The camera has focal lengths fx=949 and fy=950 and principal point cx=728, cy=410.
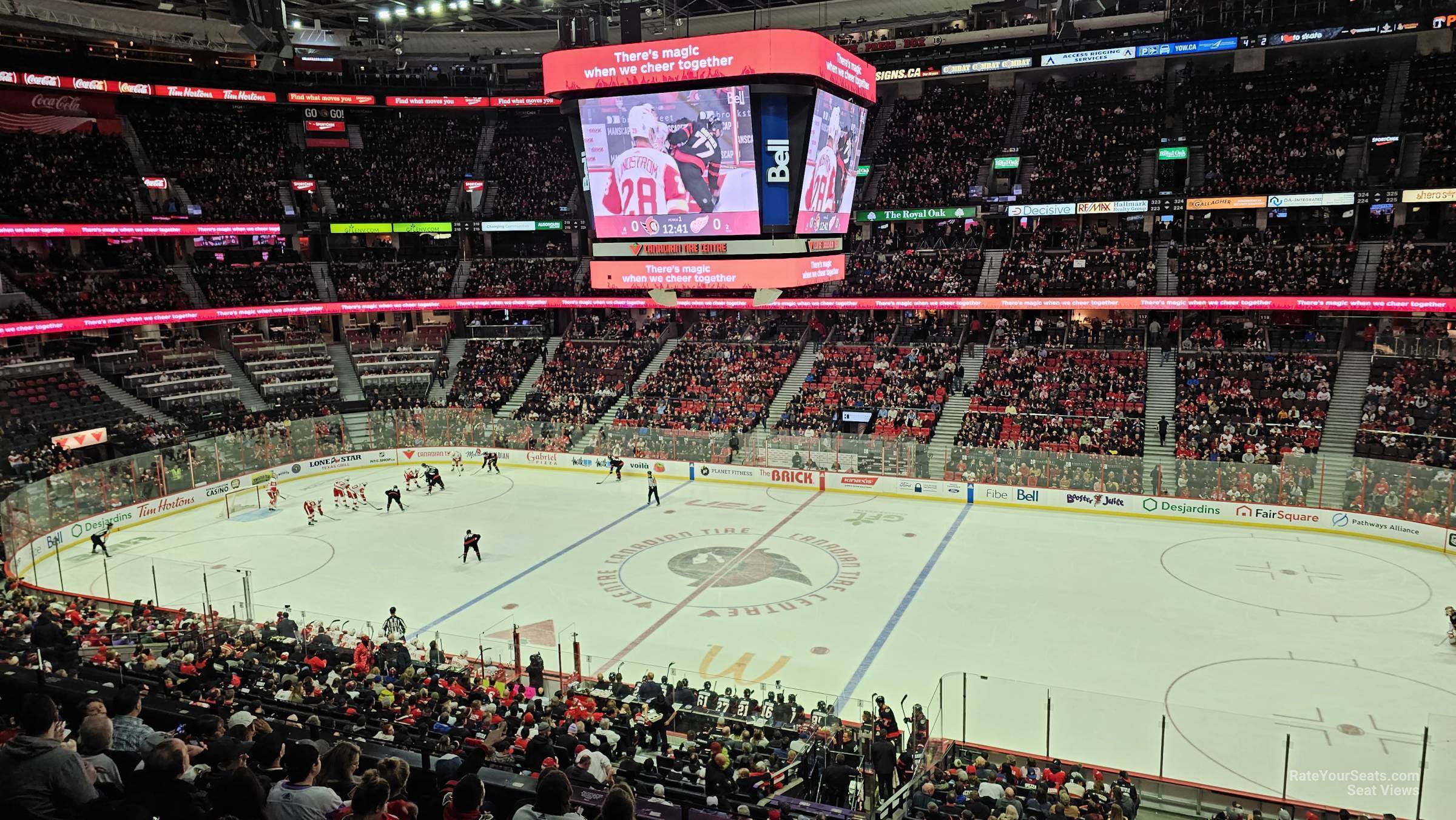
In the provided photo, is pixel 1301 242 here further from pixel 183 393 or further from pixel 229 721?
pixel 183 393

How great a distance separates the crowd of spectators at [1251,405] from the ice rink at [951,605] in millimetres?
3317

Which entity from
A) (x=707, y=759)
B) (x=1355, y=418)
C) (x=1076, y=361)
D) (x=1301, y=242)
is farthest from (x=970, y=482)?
(x=707, y=759)

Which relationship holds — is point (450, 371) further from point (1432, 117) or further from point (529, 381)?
point (1432, 117)

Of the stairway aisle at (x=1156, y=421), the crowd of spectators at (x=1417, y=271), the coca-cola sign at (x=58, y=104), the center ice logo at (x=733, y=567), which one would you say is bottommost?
the center ice logo at (x=733, y=567)

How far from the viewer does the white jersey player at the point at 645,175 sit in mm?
20641

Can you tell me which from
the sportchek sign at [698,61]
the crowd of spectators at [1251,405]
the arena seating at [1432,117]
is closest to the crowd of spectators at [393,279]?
the sportchek sign at [698,61]

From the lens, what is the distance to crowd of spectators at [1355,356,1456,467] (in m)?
26.6

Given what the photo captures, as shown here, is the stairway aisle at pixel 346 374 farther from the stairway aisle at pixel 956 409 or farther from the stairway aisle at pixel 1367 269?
the stairway aisle at pixel 1367 269

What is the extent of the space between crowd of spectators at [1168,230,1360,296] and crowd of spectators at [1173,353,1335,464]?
2.99 metres

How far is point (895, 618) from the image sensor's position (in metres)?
20.2

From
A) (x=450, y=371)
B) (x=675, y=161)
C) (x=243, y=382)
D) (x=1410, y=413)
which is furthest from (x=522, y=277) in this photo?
(x=1410, y=413)

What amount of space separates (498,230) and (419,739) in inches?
1648

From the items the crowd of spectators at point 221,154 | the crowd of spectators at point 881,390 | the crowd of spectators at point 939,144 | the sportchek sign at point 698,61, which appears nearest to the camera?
the sportchek sign at point 698,61

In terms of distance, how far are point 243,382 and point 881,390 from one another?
27.6 metres
